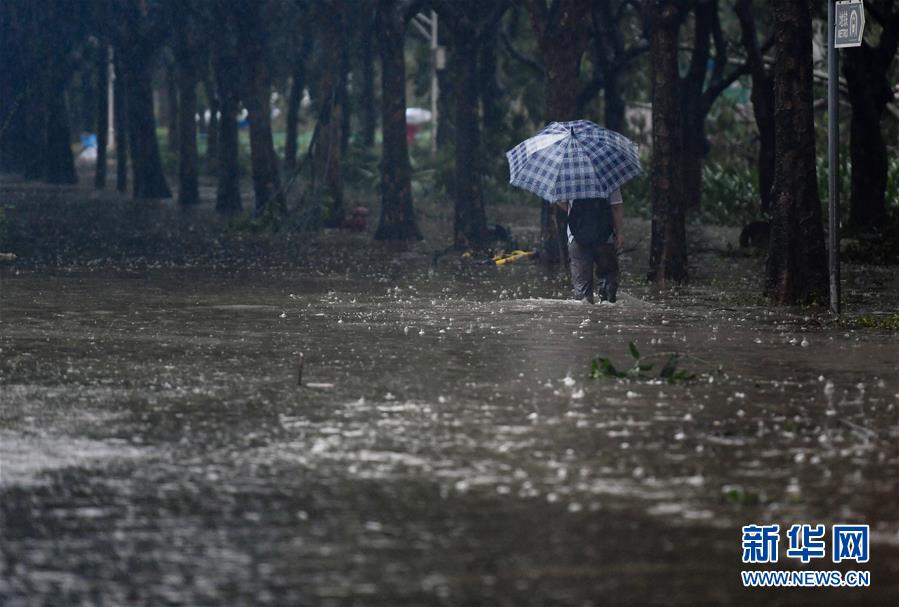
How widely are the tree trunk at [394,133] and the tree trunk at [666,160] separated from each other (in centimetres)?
1030

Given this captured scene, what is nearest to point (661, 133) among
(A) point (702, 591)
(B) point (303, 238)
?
(B) point (303, 238)

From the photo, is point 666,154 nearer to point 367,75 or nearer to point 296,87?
point 367,75

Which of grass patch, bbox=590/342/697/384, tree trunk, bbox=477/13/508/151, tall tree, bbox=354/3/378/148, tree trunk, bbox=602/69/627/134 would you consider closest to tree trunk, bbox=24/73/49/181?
tall tree, bbox=354/3/378/148

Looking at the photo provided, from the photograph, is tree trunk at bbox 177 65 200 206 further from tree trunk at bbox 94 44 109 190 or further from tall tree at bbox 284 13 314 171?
tree trunk at bbox 94 44 109 190

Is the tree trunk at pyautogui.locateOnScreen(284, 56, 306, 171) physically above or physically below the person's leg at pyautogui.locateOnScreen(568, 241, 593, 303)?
above

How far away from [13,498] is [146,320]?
9261 mm

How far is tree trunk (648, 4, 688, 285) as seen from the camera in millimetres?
23469

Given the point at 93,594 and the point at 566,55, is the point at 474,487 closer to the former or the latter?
the point at 93,594

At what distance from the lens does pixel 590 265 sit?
65.9 feet

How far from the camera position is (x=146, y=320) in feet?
59.8

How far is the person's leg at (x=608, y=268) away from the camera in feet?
65.8

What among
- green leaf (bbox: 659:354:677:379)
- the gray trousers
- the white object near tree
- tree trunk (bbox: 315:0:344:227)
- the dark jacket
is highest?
the white object near tree

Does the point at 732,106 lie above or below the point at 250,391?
above

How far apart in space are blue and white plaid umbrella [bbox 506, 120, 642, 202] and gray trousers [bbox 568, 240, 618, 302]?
565 mm
